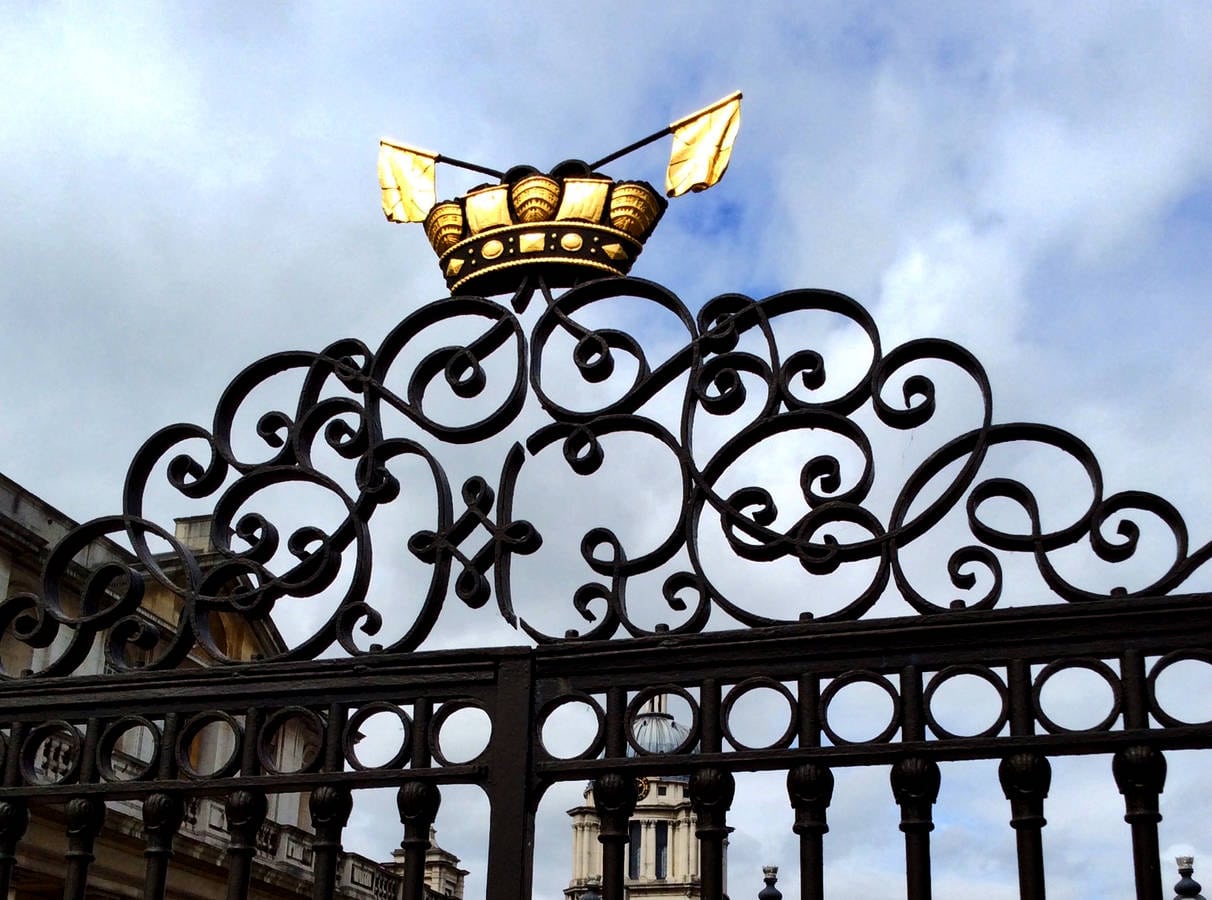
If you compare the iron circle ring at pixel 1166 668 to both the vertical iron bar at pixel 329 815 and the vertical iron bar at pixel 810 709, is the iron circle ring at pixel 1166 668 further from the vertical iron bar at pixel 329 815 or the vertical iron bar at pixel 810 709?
the vertical iron bar at pixel 329 815

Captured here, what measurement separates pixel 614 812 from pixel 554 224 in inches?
79.6

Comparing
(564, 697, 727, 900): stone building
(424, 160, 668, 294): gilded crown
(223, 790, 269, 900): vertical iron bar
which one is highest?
(564, 697, 727, 900): stone building

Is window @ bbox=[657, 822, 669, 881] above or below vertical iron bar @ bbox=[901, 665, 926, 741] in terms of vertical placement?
above

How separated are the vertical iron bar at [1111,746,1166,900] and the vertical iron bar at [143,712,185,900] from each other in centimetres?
296

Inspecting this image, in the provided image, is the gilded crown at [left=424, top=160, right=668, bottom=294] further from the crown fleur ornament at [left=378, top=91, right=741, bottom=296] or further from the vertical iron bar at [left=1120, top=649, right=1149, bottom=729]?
the vertical iron bar at [left=1120, top=649, right=1149, bottom=729]

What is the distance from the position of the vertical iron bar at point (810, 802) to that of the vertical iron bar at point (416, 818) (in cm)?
114

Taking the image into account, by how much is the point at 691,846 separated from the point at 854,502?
6105 cm

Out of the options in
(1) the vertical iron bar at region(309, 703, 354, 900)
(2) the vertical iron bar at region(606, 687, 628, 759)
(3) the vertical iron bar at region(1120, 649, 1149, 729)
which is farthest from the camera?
(1) the vertical iron bar at region(309, 703, 354, 900)

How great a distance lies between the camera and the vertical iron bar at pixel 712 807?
4.90 metres

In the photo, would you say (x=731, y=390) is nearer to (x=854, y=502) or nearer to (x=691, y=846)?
(x=854, y=502)

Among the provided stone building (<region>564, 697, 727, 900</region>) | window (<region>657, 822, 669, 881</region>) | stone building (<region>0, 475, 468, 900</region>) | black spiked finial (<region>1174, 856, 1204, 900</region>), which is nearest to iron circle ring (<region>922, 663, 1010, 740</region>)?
black spiked finial (<region>1174, 856, 1204, 900</region>)

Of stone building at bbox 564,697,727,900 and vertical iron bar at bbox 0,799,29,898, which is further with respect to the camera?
stone building at bbox 564,697,727,900

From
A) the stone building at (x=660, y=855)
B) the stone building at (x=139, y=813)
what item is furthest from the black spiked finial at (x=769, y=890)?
the stone building at (x=660, y=855)

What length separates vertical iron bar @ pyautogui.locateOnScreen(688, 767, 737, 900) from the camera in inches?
193
